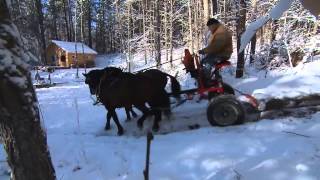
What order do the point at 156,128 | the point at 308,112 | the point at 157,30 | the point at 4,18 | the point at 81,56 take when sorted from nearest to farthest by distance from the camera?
the point at 4,18 → the point at 308,112 → the point at 156,128 → the point at 157,30 → the point at 81,56

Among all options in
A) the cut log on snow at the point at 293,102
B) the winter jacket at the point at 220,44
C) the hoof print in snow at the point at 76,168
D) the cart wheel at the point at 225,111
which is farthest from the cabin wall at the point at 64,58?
the hoof print in snow at the point at 76,168

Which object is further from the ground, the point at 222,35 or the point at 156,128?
the point at 222,35

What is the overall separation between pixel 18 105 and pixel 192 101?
7.16 metres

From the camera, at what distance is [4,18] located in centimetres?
321

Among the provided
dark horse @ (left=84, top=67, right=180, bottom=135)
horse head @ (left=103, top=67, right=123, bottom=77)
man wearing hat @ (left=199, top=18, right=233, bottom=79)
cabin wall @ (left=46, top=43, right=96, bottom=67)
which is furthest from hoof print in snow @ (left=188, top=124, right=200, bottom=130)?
cabin wall @ (left=46, top=43, right=96, bottom=67)

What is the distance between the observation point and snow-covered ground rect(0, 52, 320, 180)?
578 cm

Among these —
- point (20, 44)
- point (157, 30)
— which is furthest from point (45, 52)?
point (20, 44)

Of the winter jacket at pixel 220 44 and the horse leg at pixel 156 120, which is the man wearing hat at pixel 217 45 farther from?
the horse leg at pixel 156 120

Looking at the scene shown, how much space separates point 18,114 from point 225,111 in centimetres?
531

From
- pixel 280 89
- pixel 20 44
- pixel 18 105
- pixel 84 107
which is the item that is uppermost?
pixel 20 44

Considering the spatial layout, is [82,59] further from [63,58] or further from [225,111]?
[225,111]

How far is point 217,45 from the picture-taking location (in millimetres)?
8234

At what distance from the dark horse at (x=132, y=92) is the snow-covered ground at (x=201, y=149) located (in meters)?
0.40

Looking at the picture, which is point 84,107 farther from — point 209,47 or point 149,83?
point 209,47
